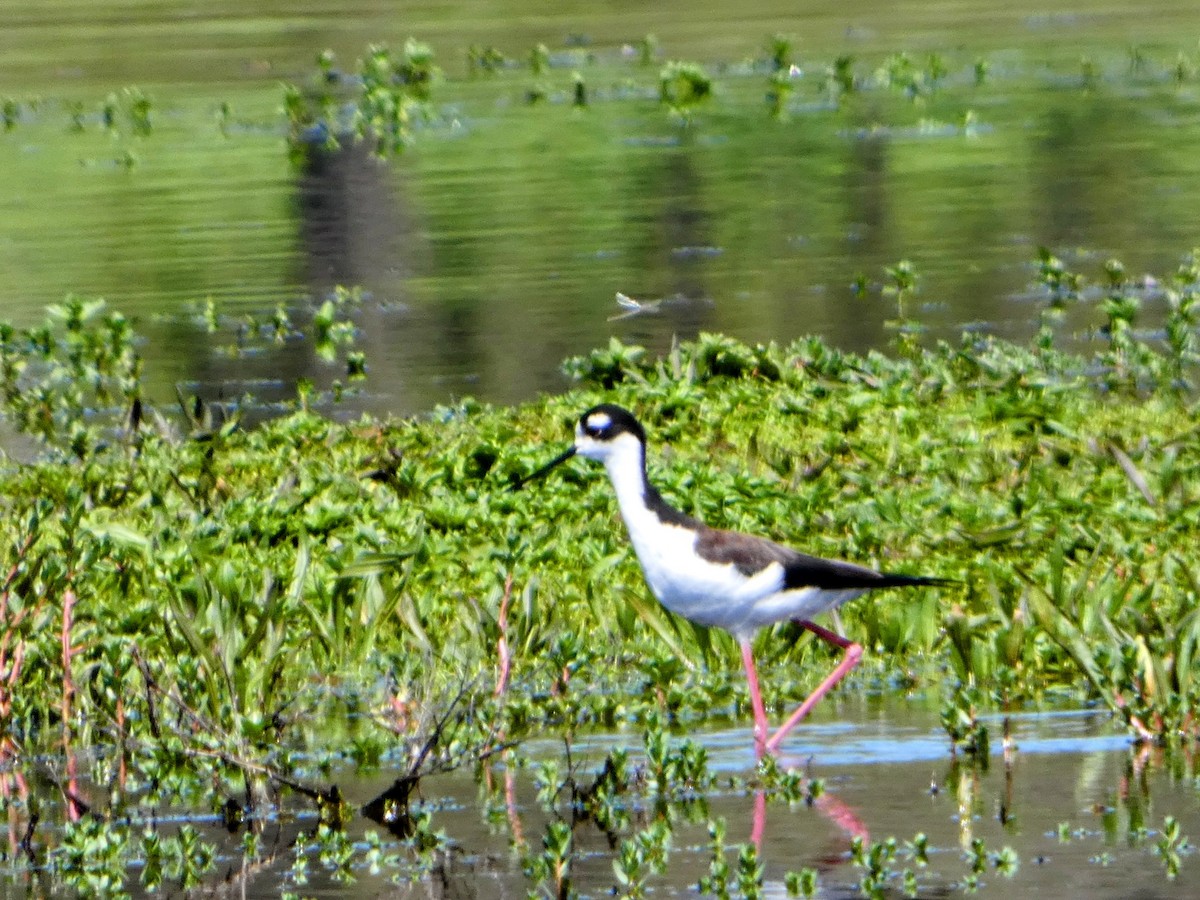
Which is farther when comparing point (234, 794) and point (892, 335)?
point (892, 335)

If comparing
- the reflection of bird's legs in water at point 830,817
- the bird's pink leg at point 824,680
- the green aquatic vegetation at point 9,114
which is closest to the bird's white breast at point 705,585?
the bird's pink leg at point 824,680

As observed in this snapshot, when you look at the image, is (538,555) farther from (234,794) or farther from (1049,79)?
(1049,79)

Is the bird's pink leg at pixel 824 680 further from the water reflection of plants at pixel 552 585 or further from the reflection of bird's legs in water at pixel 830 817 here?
the reflection of bird's legs in water at pixel 830 817

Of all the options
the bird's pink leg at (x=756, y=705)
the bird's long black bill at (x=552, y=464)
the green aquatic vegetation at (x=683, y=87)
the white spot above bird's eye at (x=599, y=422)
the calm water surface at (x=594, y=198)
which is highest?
the green aquatic vegetation at (x=683, y=87)

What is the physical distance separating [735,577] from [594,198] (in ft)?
43.9

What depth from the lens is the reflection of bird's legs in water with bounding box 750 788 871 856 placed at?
6020 millimetres

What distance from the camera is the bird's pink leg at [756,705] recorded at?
22.7ft

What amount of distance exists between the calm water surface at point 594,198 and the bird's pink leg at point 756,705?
227 inches

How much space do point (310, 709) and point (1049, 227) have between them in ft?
36.7

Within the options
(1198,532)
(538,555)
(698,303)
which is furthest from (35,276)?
(1198,532)

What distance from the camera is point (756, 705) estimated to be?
23.1 feet

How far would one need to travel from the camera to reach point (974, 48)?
30.6 m

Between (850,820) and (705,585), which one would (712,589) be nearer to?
(705,585)

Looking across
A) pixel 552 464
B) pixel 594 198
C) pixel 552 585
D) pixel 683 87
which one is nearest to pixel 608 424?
pixel 552 464
